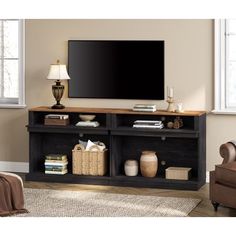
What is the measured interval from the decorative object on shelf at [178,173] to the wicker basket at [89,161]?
70cm

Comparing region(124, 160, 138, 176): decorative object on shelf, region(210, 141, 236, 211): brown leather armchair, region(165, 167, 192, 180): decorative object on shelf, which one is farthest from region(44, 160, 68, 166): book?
region(210, 141, 236, 211): brown leather armchair

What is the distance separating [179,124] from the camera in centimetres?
604

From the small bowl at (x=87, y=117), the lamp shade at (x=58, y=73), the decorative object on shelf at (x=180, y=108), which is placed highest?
the lamp shade at (x=58, y=73)

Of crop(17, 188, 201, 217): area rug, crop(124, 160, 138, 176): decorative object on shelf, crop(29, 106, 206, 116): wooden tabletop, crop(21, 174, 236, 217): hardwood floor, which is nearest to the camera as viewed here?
crop(17, 188, 201, 217): area rug

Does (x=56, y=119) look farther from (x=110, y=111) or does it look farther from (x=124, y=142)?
(x=124, y=142)

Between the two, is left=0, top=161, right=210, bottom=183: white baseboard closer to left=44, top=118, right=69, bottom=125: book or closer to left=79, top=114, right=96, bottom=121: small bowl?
left=44, top=118, right=69, bottom=125: book

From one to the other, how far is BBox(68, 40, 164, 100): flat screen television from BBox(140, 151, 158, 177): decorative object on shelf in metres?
0.68

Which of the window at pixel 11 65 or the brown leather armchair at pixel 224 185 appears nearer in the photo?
the brown leather armchair at pixel 224 185

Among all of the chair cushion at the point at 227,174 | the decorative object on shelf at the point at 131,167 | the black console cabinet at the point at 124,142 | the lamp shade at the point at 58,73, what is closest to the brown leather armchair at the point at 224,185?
the chair cushion at the point at 227,174

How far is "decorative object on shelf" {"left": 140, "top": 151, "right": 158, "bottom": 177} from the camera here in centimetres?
614

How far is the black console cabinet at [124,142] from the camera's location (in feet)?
19.7

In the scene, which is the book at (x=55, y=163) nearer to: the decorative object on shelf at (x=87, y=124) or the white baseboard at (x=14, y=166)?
the decorative object on shelf at (x=87, y=124)
